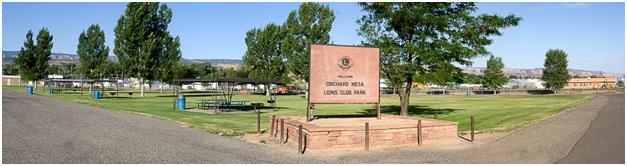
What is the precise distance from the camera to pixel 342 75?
1617 cm

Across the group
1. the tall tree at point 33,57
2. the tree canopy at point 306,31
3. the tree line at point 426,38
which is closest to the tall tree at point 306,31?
the tree canopy at point 306,31

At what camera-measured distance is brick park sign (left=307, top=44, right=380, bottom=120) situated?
15625 millimetres

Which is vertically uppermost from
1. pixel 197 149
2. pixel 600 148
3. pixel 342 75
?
pixel 342 75

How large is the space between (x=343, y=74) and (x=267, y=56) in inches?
2089

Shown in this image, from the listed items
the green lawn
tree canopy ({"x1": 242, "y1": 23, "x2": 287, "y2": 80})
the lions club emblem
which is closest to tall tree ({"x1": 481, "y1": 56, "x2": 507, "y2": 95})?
tree canopy ({"x1": 242, "y1": 23, "x2": 287, "y2": 80})

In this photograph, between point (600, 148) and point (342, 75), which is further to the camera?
point (342, 75)

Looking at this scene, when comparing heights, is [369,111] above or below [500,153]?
above

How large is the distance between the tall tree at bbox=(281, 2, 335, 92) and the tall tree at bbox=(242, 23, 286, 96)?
34.9ft

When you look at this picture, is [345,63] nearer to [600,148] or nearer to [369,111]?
[600,148]

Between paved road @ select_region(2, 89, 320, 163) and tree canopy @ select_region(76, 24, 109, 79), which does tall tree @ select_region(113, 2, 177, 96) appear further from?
paved road @ select_region(2, 89, 320, 163)

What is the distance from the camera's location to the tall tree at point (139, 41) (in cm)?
5531

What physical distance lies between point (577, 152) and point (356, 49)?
7.35 metres

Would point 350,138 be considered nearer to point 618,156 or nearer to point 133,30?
point 618,156

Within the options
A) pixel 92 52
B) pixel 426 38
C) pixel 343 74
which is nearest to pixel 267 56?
pixel 92 52
